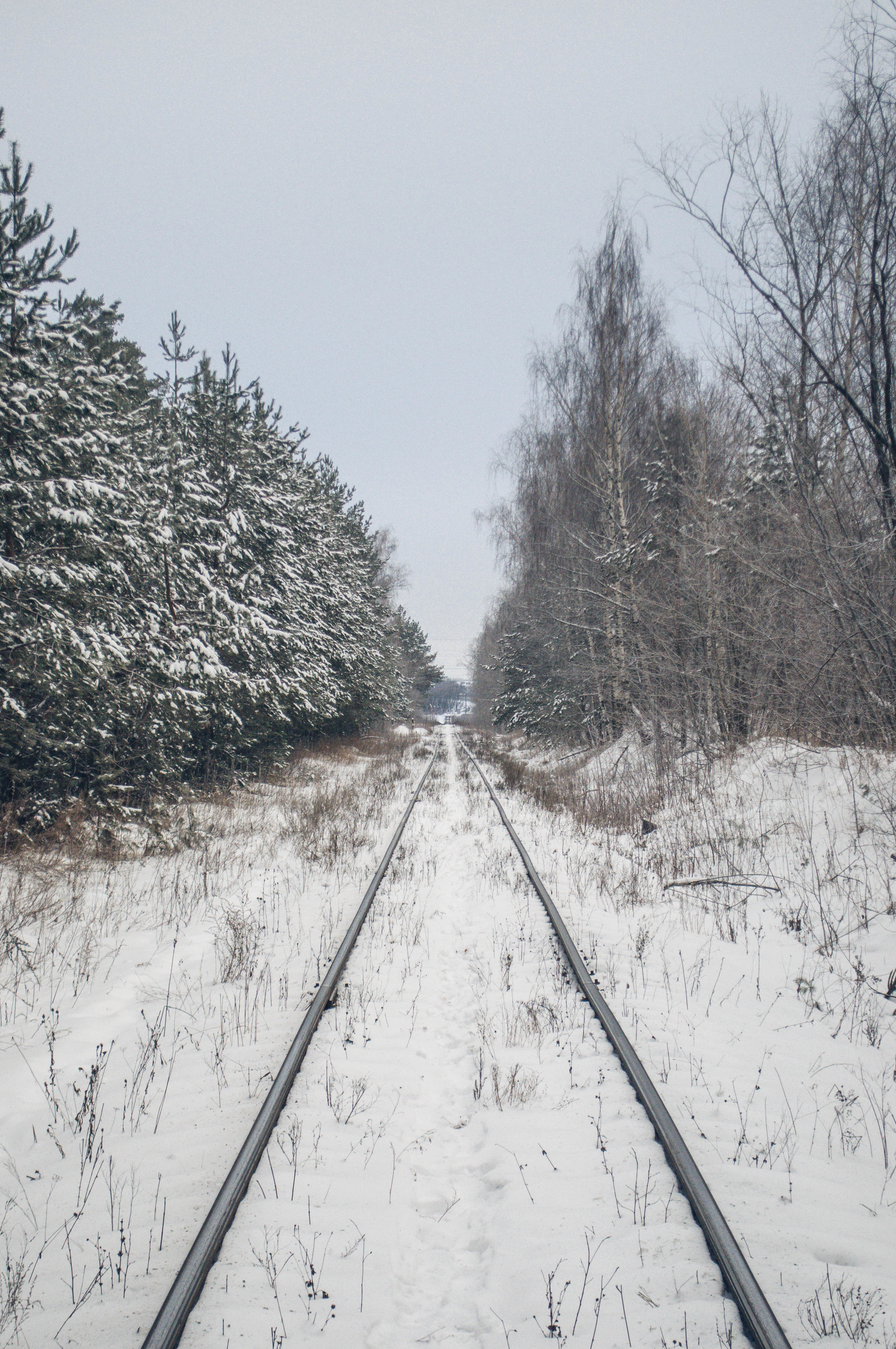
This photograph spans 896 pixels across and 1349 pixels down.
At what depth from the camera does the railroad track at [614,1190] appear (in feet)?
5.74

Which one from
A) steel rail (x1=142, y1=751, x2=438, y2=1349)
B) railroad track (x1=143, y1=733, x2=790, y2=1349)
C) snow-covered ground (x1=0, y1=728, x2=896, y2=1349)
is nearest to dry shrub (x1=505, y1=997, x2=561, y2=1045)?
snow-covered ground (x1=0, y1=728, x2=896, y2=1349)

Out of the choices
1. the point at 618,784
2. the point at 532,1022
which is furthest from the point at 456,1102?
the point at 618,784

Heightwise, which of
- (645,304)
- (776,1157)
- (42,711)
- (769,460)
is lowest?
(776,1157)

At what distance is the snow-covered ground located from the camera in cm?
200

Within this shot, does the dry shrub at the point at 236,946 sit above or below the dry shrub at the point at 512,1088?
below

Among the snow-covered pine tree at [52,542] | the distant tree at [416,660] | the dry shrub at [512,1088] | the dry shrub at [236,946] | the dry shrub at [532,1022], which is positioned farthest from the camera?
the distant tree at [416,660]

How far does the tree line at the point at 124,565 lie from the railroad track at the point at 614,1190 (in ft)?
16.8

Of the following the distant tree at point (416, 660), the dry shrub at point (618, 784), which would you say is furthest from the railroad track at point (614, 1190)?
the distant tree at point (416, 660)

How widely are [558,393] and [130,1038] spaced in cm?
1515

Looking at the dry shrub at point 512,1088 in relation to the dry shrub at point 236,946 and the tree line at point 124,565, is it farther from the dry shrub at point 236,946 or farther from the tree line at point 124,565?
the tree line at point 124,565

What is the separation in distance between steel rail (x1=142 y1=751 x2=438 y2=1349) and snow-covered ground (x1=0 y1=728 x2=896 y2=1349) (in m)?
0.09

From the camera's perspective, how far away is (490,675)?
42.7m

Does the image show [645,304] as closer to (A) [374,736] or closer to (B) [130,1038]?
(B) [130,1038]

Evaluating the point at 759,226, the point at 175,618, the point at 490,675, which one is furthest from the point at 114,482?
the point at 490,675
